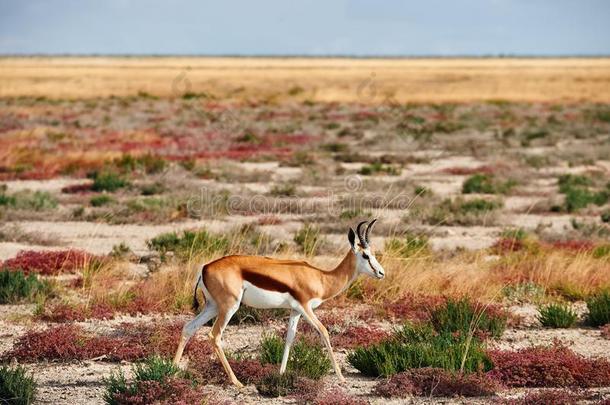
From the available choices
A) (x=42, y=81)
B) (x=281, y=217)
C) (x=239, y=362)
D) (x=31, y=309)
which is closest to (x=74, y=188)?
(x=281, y=217)

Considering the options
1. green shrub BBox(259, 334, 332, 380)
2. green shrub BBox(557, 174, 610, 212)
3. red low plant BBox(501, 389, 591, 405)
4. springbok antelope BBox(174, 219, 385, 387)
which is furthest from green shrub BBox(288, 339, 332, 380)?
green shrub BBox(557, 174, 610, 212)

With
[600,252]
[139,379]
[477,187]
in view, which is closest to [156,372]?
[139,379]

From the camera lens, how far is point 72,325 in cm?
957

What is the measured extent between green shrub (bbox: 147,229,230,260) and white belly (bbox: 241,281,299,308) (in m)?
4.29

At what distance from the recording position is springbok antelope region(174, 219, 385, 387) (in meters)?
7.33

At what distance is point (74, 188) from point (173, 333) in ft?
46.3

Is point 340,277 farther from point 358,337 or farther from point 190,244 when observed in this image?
point 190,244

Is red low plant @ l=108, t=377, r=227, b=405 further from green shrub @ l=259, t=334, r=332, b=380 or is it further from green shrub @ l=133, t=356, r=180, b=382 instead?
green shrub @ l=259, t=334, r=332, b=380

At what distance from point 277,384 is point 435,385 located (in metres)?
1.32

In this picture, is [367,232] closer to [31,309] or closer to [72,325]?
[72,325]

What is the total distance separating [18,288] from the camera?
11164mm

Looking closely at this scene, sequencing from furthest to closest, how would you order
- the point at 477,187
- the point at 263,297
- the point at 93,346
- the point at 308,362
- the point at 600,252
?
1. the point at 477,187
2. the point at 600,252
3. the point at 93,346
4. the point at 308,362
5. the point at 263,297

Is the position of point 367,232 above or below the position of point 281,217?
above

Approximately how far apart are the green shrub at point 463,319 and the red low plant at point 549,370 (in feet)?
3.64
